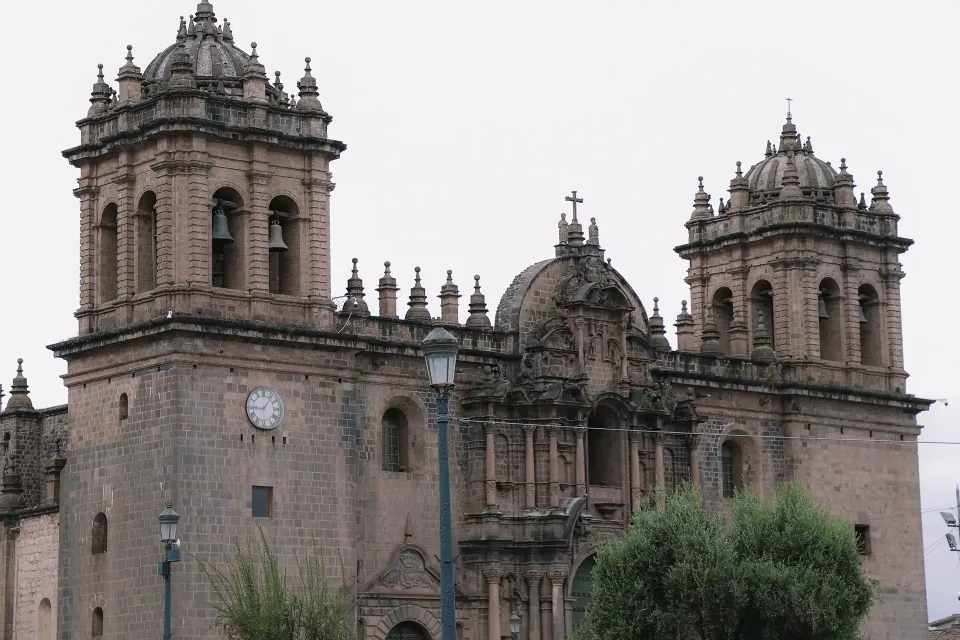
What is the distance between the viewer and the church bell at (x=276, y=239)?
48094 millimetres

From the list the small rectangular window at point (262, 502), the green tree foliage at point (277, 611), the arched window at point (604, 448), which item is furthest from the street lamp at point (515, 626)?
the small rectangular window at point (262, 502)

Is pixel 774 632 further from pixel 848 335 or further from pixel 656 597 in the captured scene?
pixel 848 335

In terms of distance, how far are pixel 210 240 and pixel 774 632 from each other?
15.7 meters

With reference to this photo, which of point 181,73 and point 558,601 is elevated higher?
point 181,73

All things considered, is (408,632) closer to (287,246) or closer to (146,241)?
(287,246)

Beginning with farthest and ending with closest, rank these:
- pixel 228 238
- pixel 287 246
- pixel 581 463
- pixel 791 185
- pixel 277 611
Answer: pixel 791 185, pixel 581 463, pixel 287 246, pixel 228 238, pixel 277 611

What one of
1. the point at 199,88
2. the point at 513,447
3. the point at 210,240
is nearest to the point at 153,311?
the point at 210,240

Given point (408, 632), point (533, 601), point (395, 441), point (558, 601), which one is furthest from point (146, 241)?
point (558, 601)

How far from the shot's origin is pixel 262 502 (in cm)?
4641

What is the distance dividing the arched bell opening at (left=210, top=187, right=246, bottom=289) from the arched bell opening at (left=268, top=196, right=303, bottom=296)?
35.5 inches

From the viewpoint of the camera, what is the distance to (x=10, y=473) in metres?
55.9

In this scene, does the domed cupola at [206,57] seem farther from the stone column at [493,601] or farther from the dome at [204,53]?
the stone column at [493,601]

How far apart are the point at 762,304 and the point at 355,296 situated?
16.0m

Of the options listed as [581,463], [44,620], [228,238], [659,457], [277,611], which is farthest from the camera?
[659,457]
